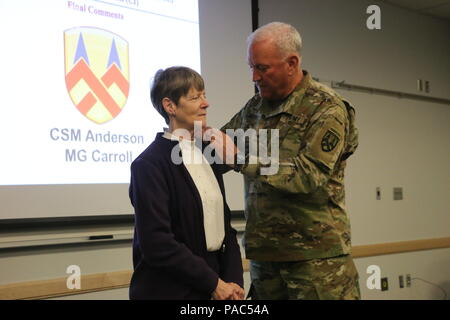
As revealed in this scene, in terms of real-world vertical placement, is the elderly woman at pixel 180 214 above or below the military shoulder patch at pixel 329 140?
below

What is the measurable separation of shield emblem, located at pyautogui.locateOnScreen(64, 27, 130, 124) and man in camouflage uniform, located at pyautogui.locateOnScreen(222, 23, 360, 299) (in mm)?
1115

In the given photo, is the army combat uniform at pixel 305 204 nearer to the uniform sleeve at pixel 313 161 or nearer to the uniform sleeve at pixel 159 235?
the uniform sleeve at pixel 313 161

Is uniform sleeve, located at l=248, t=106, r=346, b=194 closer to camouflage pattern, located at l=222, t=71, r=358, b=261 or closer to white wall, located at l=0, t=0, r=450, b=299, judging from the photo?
camouflage pattern, located at l=222, t=71, r=358, b=261

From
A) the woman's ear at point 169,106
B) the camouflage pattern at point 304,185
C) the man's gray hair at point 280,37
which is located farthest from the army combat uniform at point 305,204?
the woman's ear at point 169,106

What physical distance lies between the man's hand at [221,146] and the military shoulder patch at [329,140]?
0.27m

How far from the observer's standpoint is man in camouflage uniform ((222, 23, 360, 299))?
1578 mm

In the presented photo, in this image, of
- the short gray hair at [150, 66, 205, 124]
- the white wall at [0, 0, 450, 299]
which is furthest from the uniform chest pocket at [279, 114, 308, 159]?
the white wall at [0, 0, 450, 299]

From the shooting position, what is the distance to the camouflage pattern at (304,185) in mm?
1558

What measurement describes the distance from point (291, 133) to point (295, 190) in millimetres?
221

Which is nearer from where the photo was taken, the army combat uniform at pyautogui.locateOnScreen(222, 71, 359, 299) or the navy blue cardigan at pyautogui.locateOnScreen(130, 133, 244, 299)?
the navy blue cardigan at pyautogui.locateOnScreen(130, 133, 244, 299)

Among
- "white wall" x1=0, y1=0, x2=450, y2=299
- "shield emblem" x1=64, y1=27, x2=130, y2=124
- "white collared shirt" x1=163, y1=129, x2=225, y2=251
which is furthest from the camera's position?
"white wall" x1=0, y1=0, x2=450, y2=299

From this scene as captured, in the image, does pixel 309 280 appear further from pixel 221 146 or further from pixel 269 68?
pixel 269 68

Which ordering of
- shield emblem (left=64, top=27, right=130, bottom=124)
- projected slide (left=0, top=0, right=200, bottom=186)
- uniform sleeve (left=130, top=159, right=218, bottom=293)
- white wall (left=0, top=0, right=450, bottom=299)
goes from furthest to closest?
white wall (left=0, top=0, right=450, bottom=299)
shield emblem (left=64, top=27, right=130, bottom=124)
projected slide (left=0, top=0, right=200, bottom=186)
uniform sleeve (left=130, top=159, right=218, bottom=293)
